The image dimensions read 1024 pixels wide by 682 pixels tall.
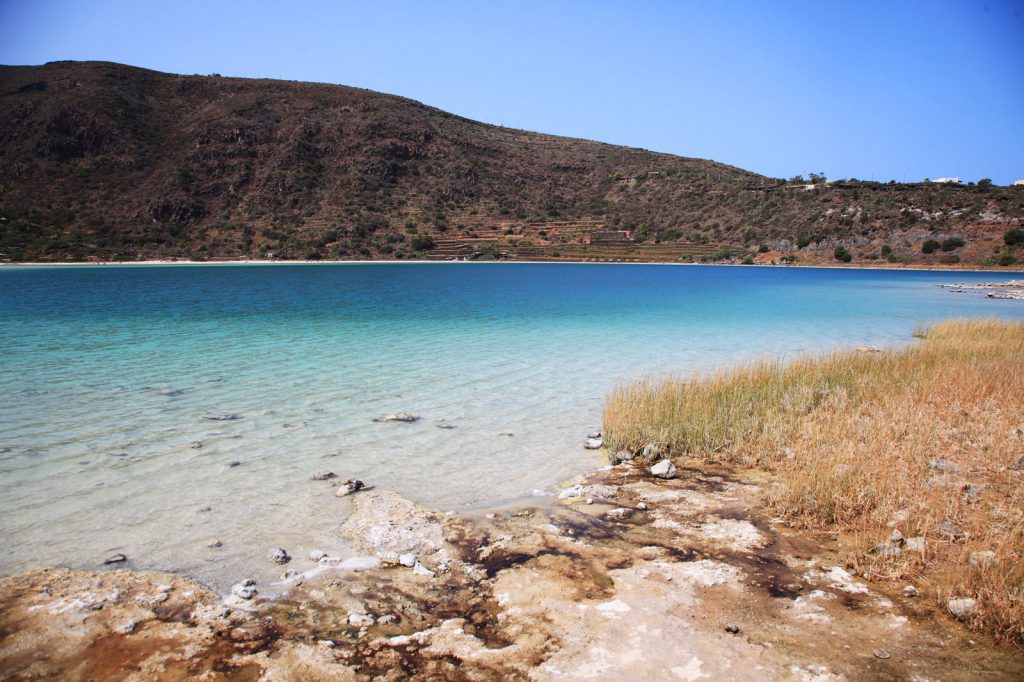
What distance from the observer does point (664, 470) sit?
621cm

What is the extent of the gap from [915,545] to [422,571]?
128 inches

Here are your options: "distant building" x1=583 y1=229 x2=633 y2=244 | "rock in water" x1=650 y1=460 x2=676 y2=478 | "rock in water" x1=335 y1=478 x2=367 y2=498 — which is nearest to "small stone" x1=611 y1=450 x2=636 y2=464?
"rock in water" x1=650 y1=460 x2=676 y2=478

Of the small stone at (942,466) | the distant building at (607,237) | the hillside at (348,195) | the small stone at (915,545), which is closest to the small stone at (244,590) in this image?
the small stone at (915,545)

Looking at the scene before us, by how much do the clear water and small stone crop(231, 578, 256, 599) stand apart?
23 cm

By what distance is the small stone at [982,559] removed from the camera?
3436 mm

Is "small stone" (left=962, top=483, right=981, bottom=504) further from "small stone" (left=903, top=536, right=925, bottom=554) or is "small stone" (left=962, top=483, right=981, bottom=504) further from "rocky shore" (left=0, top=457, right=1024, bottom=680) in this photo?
"rocky shore" (left=0, top=457, right=1024, bottom=680)

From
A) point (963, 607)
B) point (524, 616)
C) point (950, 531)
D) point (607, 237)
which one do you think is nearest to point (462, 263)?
point (607, 237)

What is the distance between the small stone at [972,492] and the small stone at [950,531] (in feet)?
2.01

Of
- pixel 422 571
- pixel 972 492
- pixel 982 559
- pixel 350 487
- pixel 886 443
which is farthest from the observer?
pixel 350 487

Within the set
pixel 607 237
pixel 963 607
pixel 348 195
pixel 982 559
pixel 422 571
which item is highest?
pixel 348 195

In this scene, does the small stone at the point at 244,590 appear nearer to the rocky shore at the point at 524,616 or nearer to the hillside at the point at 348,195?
the rocky shore at the point at 524,616

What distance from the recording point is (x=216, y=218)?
206 ft

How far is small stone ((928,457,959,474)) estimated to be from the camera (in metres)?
5.27

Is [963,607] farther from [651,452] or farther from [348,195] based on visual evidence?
[348,195]
